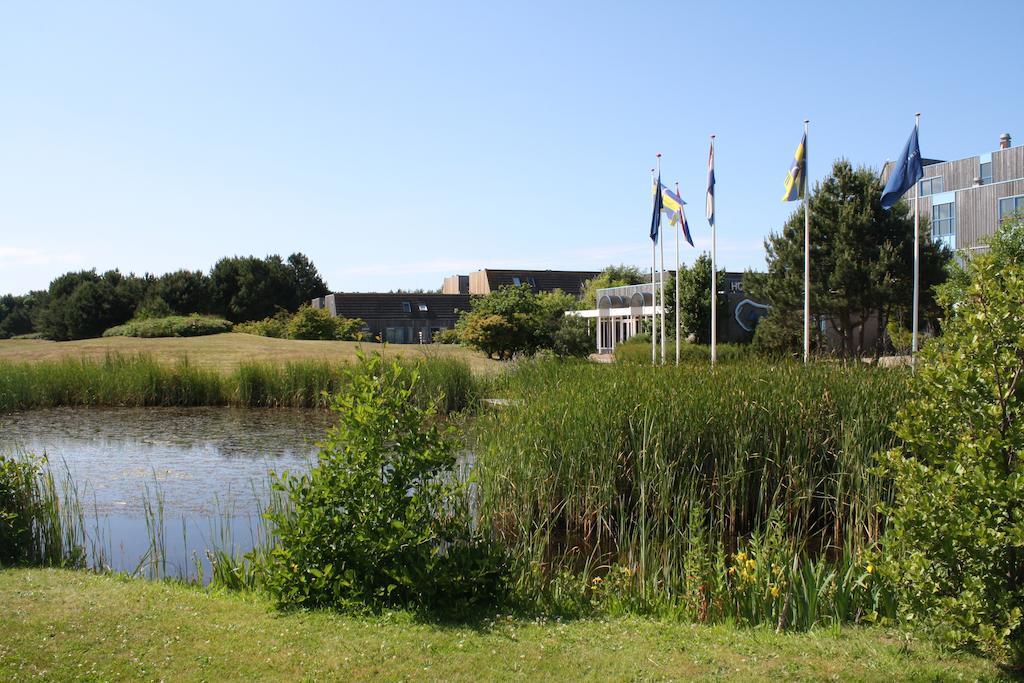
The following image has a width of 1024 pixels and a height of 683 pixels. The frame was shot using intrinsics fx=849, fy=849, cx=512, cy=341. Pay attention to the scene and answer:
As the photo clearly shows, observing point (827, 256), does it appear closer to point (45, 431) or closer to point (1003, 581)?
point (45, 431)

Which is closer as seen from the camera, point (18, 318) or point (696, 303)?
point (696, 303)

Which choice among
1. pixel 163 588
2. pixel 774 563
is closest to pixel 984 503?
pixel 774 563

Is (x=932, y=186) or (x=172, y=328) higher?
(x=932, y=186)

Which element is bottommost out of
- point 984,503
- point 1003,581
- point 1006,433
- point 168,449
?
point 168,449

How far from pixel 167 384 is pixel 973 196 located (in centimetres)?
3049

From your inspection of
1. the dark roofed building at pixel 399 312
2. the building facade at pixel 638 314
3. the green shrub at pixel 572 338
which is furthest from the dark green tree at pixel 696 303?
the dark roofed building at pixel 399 312

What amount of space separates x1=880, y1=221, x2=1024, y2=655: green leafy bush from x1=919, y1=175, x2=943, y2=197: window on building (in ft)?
122

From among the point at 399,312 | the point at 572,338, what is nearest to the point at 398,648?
the point at 572,338

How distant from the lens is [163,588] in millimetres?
5117

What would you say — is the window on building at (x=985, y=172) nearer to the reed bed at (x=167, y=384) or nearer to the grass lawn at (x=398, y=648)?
the reed bed at (x=167, y=384)

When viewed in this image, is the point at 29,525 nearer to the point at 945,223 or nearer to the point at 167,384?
the point at 167,384

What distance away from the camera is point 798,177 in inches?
754

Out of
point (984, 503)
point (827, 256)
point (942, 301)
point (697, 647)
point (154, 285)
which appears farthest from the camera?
point (154, 285)

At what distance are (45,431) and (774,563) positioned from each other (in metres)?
13.7
